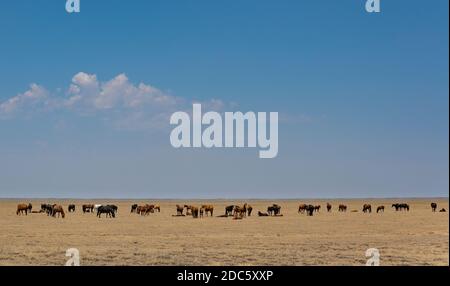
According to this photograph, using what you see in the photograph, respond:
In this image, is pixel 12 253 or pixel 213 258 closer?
pixel 213 258

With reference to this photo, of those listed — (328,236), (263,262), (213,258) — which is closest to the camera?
(263,262)

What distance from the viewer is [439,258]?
18.2 metres

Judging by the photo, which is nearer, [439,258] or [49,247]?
[439,258]

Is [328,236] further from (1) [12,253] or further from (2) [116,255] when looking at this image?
(1) [12,253]

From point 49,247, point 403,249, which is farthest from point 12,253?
point 403,249

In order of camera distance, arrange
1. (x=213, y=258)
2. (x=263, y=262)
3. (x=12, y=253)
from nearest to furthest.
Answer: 1. (x=263, y=262)
2. (x=213, y=258)
3. (x=12, y=253)

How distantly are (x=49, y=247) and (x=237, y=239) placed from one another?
25.5ft
